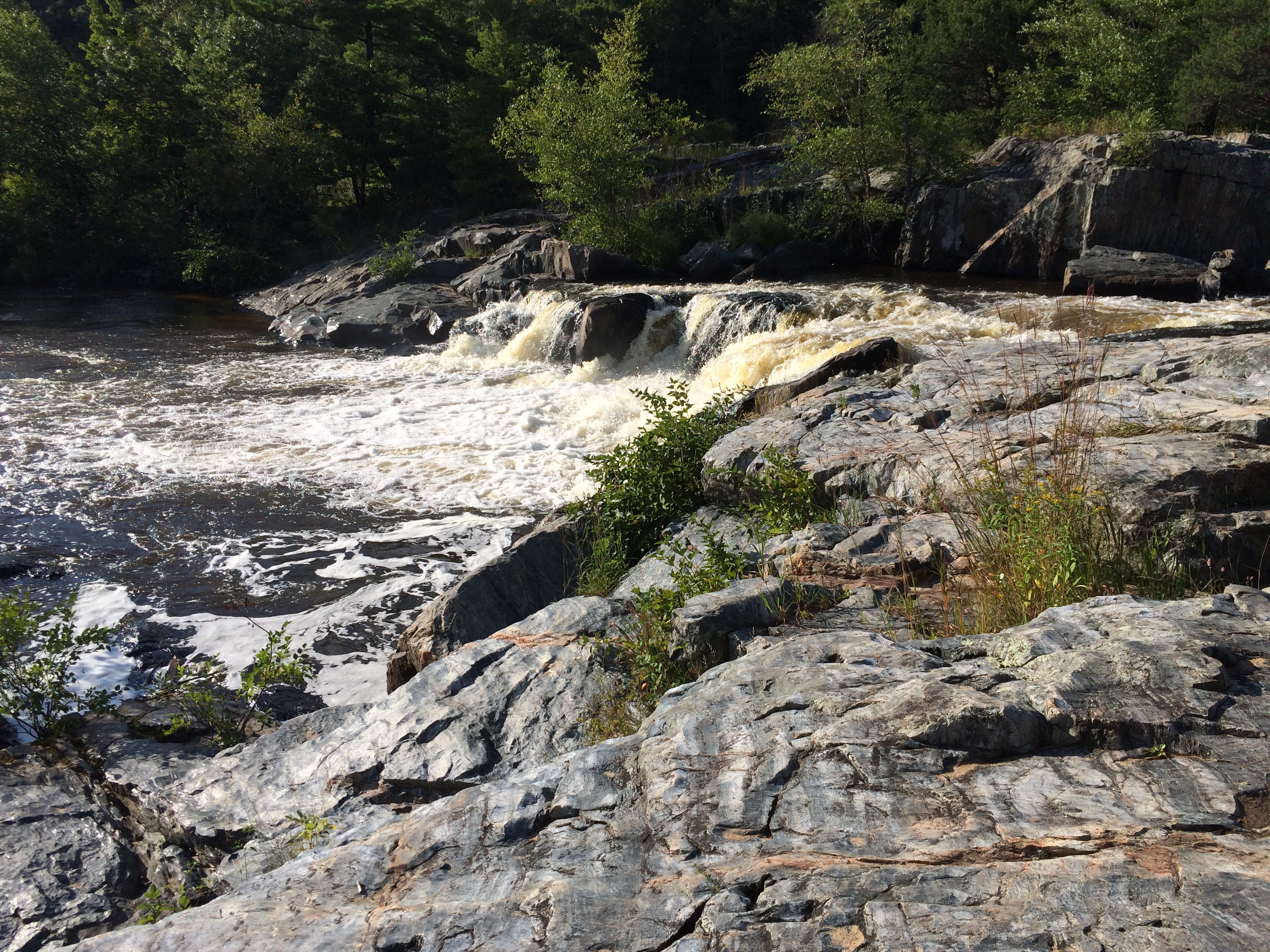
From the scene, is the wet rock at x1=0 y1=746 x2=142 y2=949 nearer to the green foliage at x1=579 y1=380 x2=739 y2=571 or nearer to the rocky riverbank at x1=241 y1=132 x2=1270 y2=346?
the green foliage at x1=579 y1=380 x2=739 y2=571

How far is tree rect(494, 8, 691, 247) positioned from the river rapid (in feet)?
→ 10.7

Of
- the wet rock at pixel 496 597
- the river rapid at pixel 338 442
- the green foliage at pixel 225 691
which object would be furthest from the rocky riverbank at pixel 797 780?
the river rapid at pixel 338 442

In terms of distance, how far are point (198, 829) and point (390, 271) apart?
19097 millimetres

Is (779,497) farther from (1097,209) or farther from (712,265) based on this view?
(1097,209)

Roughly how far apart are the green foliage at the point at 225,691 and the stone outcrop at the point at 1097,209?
15.3 metres

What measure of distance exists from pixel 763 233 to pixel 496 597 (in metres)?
15.1

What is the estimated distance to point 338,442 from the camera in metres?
11.3

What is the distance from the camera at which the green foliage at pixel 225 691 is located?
16.4ft

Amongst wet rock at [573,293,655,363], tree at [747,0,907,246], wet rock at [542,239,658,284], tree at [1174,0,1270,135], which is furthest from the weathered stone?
tree at [1174,0,1270,135]

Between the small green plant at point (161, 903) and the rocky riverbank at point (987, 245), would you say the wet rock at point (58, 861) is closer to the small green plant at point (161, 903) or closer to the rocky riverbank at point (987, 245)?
the small green plant at point (161, 903)

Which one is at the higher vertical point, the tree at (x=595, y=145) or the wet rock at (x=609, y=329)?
the tree at (x=595, y=145)

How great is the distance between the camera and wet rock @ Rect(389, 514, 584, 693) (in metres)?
5.63

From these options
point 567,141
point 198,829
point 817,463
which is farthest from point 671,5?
point 198,829

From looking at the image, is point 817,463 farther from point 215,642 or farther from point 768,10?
point 768,10
